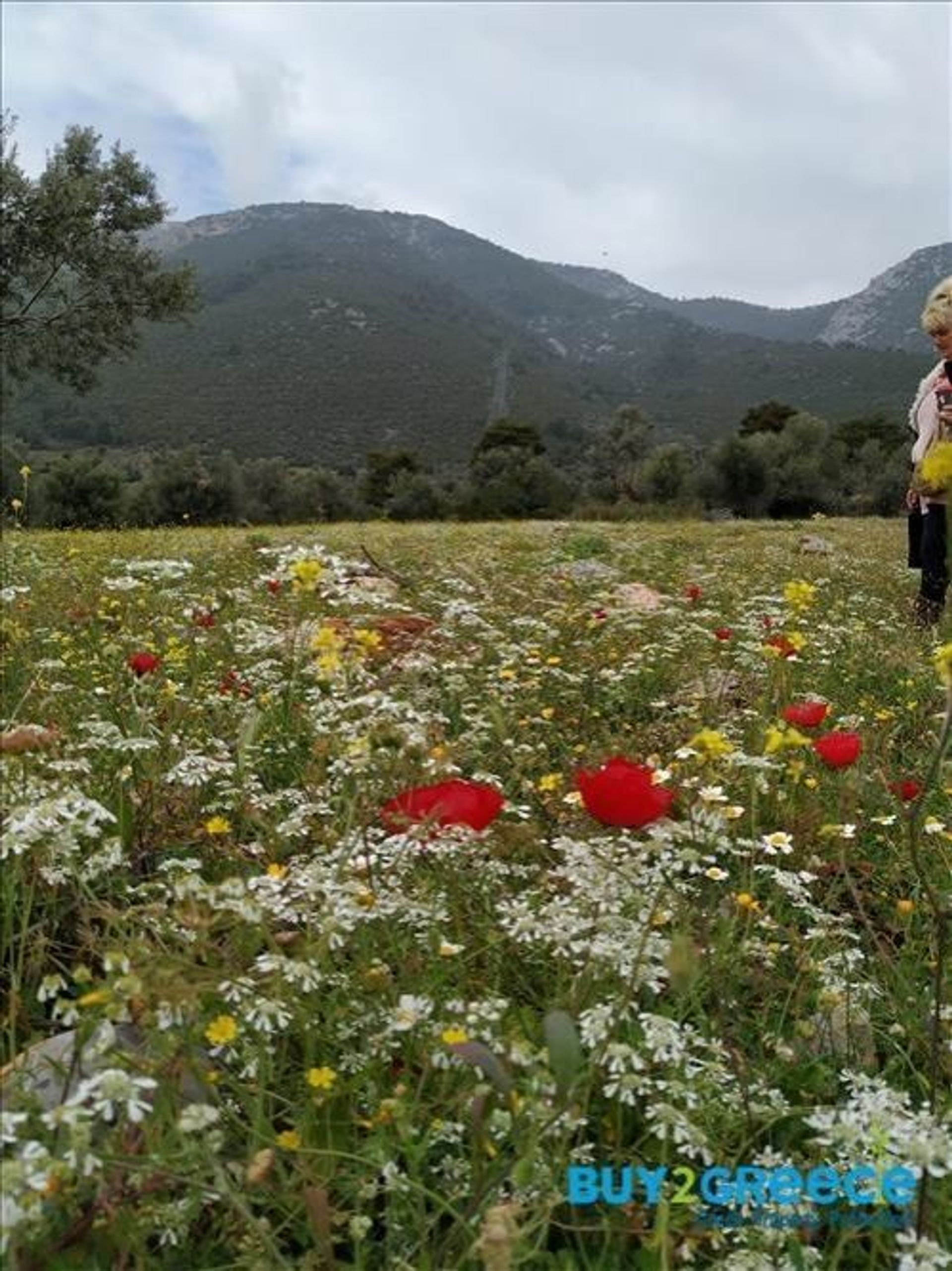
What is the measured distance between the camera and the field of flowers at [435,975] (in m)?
1.32

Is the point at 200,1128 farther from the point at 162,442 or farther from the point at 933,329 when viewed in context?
the point at 162,442

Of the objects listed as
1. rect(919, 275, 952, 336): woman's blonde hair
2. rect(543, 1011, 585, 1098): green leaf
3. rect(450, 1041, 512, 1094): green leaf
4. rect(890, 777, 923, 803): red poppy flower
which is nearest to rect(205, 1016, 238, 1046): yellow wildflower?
rect(450, 1041, 512, 1094): green leaf

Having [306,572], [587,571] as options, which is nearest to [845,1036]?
[306,572]

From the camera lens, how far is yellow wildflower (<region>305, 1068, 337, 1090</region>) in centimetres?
148

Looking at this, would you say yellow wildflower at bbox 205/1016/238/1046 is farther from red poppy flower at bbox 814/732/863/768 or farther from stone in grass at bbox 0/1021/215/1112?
red poppy flower at bbox 814/732/863/768

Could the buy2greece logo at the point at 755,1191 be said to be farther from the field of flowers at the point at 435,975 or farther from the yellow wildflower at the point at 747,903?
the yellow wildflower at the point at 747,903

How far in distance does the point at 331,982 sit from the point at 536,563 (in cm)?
874

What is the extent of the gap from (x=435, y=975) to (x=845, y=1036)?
0.86m

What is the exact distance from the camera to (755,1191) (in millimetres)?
1520

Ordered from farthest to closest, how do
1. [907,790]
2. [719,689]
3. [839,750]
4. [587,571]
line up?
[587,571], [719,689], [907,790], [839,750]

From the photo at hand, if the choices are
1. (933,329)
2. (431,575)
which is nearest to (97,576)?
(431,575)

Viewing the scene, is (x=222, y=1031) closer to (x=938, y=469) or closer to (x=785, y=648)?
(x=938, y=469)

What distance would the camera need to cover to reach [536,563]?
10352 millimetres

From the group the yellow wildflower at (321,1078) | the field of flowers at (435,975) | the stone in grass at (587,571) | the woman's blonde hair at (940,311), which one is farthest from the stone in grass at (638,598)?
the yellow wildflower at (321,1078)
